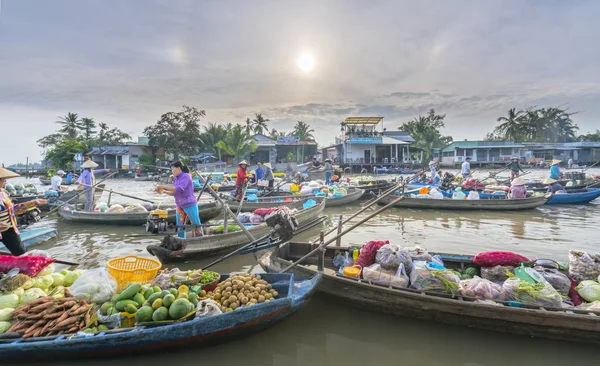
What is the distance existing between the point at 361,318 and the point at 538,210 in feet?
36.6

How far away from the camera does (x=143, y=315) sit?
3166 millimetres

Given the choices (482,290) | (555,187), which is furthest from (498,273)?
(555,187)

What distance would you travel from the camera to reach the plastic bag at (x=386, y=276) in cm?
411

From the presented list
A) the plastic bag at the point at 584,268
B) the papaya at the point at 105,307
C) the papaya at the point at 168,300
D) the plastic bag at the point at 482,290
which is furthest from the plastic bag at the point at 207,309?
the plastic bag at the point at 584,268

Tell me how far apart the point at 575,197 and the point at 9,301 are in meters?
16.4

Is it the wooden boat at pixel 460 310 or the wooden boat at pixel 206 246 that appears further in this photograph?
the wooden boat at pixel 206 246

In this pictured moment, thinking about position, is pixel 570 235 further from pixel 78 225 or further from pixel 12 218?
pixel 78 225

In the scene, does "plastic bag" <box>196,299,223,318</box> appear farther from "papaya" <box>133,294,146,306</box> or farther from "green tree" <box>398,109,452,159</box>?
"green tree" <box>398,109,452,159</box>

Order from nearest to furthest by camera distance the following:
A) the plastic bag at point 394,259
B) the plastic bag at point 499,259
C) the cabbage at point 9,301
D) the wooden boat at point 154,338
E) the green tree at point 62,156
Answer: the wooden boat at point 154,338 < the cabbage at point 9,301 < the plastic bag at point 394,259 < the plastic bag at point 499,259 < the green tree at point 62,156

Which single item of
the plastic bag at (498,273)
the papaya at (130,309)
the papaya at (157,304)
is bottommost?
the plastic bag at (498,273)

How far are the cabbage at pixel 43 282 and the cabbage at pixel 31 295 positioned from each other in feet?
0.46

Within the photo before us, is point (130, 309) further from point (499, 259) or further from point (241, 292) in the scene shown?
point (499, 259)

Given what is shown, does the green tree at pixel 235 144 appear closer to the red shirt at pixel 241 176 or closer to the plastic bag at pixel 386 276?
the red shirt at pixel 241 176

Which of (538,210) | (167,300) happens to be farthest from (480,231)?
(167,300)
